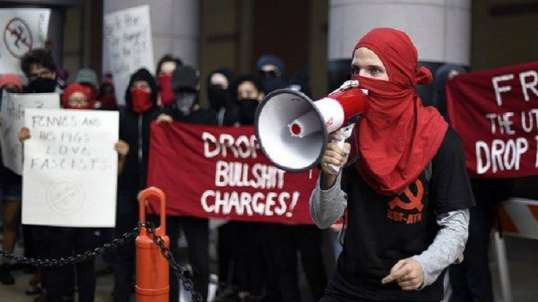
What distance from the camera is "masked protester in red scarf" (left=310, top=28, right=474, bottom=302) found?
10.1 ft

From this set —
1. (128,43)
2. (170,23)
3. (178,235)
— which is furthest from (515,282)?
(170,23)

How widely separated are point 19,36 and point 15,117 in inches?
72.0

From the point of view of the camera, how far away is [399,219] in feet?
10.4

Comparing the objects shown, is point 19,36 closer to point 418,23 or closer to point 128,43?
point 128,43

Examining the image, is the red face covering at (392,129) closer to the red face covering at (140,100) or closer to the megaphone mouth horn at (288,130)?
the megaphone mouth horn at (288,130)

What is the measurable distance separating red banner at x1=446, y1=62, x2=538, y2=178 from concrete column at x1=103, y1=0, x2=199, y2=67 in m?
5.12

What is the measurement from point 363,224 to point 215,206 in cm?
370

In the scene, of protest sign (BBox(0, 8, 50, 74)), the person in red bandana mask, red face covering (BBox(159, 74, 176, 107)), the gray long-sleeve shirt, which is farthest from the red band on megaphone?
protest sign (BBox(0, 8, 50, 74))

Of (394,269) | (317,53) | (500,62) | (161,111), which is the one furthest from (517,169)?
(317,53)

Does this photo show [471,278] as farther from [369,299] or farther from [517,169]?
[369,299]

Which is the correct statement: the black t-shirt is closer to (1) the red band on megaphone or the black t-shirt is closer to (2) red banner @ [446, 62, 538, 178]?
(1) the red band on megaphone

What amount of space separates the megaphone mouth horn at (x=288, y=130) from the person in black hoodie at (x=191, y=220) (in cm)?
349

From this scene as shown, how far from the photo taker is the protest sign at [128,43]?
8.45 m

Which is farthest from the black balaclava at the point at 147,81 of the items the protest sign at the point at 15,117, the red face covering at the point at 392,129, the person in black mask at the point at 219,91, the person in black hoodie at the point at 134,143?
the red face covering at the point at 392,129
